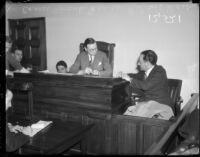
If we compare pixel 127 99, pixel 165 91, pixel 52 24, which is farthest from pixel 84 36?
pixel 165 91

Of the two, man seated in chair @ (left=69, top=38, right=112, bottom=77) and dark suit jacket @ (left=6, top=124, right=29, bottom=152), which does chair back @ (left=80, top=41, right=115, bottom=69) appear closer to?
man seated in chair @ (left=69, top=38, right=112, bottom=77)

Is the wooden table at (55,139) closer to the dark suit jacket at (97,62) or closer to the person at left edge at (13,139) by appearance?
the person at left edge at (13,139)

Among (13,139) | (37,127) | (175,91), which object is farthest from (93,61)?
(13,139)

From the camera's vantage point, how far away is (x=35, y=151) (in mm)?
1743

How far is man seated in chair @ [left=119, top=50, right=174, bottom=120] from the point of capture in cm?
271

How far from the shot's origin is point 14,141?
5.88 ft

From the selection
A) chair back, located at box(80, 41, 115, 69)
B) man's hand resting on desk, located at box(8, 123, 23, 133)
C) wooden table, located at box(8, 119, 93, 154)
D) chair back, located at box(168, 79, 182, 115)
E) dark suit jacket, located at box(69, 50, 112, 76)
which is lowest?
wooden table, located at box(8, 119, 93, 154)

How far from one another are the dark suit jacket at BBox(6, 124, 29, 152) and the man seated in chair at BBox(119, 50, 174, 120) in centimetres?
131

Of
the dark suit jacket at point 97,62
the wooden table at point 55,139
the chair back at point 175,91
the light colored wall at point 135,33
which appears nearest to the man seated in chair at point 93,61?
the dark suit jacket at point 97,62

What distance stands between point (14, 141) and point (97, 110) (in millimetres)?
996

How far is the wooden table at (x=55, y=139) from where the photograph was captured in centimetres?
174

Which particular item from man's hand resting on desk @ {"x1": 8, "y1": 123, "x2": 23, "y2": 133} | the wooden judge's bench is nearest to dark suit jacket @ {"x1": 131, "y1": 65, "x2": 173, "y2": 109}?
the wooden judge's bench

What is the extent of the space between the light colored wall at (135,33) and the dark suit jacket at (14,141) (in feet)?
5.91

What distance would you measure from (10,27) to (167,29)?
304 centimetres
